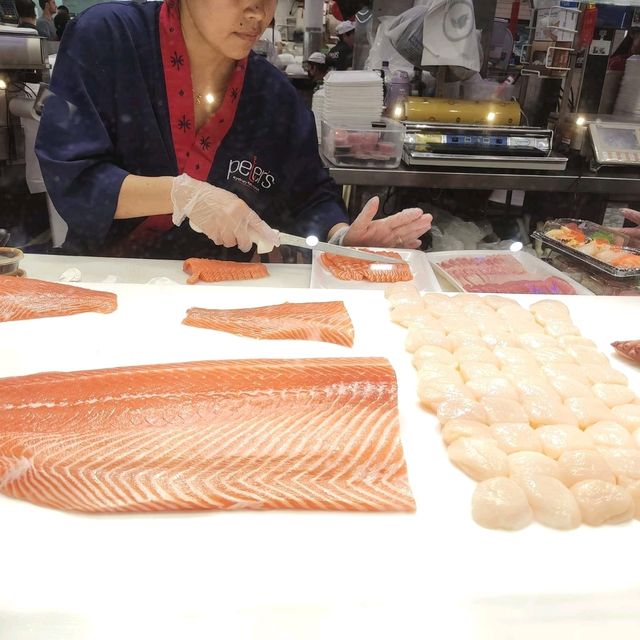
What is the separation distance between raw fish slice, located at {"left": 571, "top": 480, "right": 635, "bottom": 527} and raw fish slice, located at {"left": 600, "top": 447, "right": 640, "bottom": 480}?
0.15 ft

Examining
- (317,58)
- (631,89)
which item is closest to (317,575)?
(317,58)

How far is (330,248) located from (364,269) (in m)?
0.15

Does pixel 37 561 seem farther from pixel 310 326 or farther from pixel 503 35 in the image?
pixel 503 35

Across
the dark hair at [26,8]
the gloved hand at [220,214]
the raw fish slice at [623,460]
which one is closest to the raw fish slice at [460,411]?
the raw fish slice at [623,460]

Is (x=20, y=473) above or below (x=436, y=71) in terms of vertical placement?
below

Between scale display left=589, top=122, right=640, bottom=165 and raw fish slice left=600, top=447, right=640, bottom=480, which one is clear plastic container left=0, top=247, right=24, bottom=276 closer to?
Result: raw fish slice left=600, top=447, right=640, bottom=480

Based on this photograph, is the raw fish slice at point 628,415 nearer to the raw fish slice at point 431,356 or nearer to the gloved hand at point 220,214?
the raw fish slice at point 431,356

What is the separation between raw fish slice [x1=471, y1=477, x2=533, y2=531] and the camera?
1009 millimetres

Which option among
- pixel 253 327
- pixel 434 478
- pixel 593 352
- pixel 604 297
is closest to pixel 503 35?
pixel 604 297

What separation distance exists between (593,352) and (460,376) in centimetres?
38

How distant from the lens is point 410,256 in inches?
90.8

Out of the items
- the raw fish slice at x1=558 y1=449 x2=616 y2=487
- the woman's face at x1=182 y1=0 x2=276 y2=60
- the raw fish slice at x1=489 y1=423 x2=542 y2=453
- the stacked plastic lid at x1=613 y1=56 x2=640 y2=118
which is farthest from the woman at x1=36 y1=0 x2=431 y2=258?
the stacked plastic lid at x1=613 y1=56 x2=640 y2=118

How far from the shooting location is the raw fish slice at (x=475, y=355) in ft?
4.73

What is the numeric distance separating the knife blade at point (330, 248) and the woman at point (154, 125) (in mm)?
69
